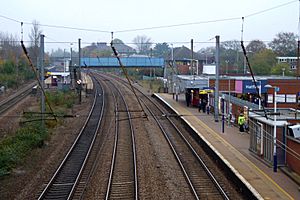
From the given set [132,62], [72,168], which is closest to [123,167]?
[72,168]

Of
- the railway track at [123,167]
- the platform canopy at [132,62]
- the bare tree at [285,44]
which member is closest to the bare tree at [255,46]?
the bare tree at [285,44]

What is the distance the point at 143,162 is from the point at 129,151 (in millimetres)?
2553

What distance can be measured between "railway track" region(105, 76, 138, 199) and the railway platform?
11.4 feet

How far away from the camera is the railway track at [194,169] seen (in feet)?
45.6

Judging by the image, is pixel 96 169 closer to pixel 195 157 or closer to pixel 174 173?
pixel 174 173

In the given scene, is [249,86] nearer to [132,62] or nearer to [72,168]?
[72,168]

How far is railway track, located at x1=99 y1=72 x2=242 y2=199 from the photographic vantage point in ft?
45.6

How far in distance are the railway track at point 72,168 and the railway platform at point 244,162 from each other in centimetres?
554

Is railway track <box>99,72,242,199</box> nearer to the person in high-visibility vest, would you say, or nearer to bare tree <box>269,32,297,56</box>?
the person in high-visibility vest

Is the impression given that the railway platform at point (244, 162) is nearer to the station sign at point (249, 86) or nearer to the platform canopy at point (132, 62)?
the station sign at point (249, 86)

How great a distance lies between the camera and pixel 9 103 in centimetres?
4191

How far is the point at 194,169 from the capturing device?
17.2 m

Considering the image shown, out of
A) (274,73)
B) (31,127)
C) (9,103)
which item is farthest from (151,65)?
(31,127)

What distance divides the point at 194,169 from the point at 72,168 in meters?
4.75
